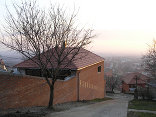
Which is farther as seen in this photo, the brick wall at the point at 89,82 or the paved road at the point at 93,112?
the brick wall at the point at 89,82

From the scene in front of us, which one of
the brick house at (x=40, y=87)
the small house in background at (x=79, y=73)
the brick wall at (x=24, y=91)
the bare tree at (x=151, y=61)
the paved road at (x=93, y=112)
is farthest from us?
the bare tree at (x=151, y=61)

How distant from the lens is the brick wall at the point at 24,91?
297 inches

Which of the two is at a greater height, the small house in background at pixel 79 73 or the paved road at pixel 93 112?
the small house in background at pixel 79 73

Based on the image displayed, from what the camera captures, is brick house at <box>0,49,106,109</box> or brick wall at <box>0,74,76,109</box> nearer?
brick wall at <box>0,74,76,109</box>

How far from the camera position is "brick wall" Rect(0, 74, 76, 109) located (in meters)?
7.55

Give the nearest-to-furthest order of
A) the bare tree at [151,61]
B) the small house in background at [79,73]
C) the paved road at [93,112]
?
the paved road at [93,112]
the small house in background at [79,73]
the bare tree at [151,61]

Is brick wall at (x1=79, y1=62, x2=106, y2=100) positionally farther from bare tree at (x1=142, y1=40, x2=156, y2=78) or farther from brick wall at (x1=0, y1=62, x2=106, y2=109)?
bare tree at (x1=142, y1=40, x2=156, y2=78)

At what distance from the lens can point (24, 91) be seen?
848 cm

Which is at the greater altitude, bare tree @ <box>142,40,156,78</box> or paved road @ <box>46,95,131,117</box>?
bare tree @ <box>142,40,156,78</box>

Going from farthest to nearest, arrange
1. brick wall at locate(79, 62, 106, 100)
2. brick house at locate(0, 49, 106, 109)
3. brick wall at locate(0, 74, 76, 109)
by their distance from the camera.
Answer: brick wall at locate(79, 62, 106, 100) → brick house at locate(0, 49, 106, 109) → brick wall at locate(0, 74, 76, 109)

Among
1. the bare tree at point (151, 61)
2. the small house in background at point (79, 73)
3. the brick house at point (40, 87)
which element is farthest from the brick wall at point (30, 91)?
→ the bare tree at point (151, 61)

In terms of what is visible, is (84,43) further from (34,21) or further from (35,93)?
(35,93)

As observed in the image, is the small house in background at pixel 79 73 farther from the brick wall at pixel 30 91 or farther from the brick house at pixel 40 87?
the brick wall at pixel 30 91

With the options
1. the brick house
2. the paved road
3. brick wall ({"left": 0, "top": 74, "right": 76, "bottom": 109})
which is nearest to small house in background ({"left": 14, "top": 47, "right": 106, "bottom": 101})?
the brick house
